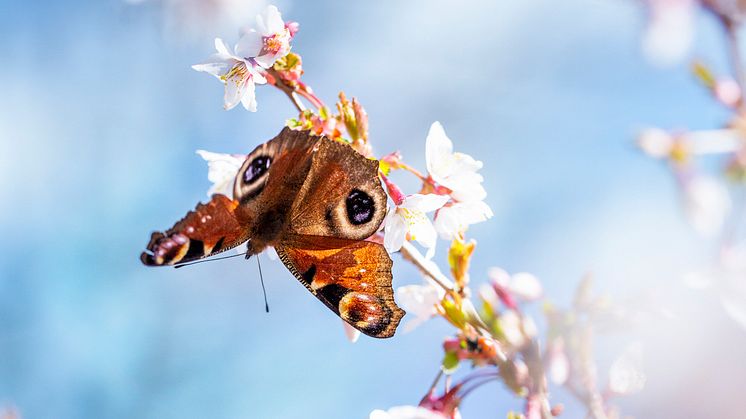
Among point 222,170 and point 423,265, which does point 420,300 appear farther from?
point 222,170

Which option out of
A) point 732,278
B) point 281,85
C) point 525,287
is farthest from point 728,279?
point 281,85

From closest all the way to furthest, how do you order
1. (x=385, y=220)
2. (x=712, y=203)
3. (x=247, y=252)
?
(x=712, y=203), (x=385, y=220), (x=247, y=252)

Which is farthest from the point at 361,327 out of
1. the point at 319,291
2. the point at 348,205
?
the point at 348,205

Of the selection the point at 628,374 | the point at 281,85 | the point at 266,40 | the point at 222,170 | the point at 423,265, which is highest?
the point at 266,40

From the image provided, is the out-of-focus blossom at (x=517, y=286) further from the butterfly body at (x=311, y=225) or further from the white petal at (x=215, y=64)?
the white petal at (x=215, y=64)

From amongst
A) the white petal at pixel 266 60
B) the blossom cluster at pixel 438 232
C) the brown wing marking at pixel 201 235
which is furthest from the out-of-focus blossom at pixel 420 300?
the white petal at pixel 266 60

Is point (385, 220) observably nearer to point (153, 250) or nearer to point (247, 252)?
point (247, 252)
